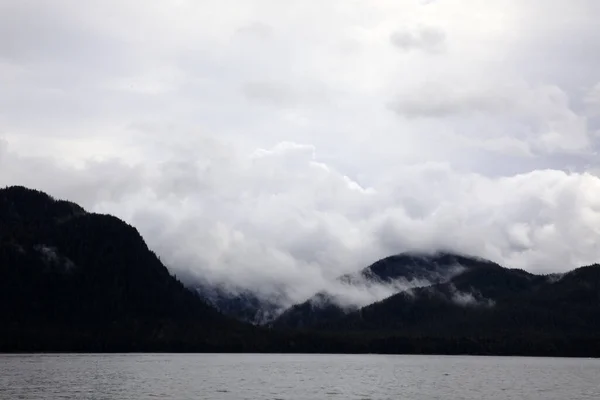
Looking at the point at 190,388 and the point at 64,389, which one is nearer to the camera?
the point at 64,389

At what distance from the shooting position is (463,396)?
615ft

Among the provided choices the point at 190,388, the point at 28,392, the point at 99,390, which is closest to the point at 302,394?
the point at 190,388

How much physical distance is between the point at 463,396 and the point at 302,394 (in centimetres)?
4156

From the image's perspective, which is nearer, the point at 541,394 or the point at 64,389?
the point at 64,389

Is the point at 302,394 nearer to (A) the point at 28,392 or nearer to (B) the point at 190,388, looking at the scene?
(B) the point at 190,388

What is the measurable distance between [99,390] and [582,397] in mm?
123661

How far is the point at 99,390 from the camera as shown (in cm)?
18212

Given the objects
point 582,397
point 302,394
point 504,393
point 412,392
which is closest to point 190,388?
point 302,394

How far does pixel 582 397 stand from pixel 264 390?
83090 millimetres

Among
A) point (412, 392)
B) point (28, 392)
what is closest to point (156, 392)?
point (28, 392)

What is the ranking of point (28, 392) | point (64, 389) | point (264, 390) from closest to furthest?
point (28, 392) < point (64, 389) < point (264, 390)

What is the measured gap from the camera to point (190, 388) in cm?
19612

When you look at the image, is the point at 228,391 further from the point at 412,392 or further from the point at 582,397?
the point at 582,397

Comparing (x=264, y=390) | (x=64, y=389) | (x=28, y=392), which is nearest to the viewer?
(x=28, y=392)
